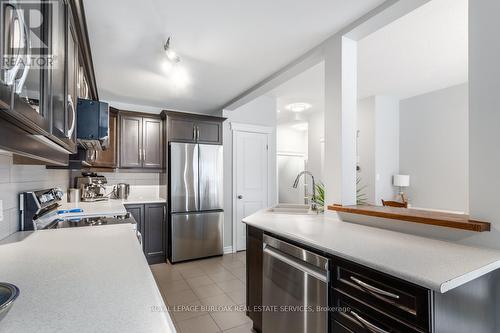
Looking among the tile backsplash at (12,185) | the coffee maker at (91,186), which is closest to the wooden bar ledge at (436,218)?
the tile backsplash at (12,185)

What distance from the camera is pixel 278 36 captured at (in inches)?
84.0

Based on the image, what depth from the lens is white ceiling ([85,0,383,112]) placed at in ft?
5.83

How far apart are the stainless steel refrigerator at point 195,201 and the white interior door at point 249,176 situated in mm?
399

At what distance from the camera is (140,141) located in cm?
391

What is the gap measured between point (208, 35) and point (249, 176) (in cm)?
267

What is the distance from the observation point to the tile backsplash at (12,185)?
1.47 meters

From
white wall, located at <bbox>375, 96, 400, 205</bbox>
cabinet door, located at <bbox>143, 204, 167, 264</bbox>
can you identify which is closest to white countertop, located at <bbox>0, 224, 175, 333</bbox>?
cabinet door, located at <bbox>143, 204, 167, 264</bbox>

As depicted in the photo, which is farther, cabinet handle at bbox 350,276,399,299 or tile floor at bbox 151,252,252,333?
tile floor at bbox 151,252,252,333

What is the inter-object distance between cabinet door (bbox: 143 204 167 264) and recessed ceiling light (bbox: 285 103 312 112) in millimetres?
2949

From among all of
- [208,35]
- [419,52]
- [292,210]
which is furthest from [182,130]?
[419,52]

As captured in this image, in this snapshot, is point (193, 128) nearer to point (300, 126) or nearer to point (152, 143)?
point (152, 143)

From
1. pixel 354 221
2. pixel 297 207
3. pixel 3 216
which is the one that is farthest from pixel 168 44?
pixel 354 221

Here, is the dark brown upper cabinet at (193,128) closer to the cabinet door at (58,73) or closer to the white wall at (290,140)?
the cabinet door at (58,73)

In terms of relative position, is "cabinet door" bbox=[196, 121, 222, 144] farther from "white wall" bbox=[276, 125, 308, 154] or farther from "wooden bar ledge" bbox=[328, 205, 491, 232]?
"white wall" bbox=[276, 125, 308, 154]
